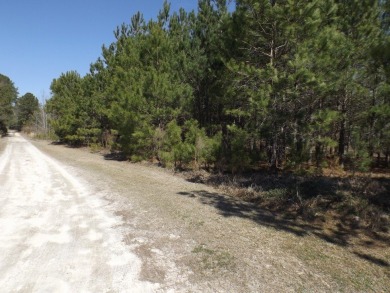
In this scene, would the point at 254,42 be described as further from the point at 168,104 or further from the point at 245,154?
the point at 168,104

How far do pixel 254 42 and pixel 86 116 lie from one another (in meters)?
21.2

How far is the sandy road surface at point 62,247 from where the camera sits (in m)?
3.75

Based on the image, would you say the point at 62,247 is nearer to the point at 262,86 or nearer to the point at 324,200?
the point at 324,200

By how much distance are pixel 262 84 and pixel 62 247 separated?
8.72 meters

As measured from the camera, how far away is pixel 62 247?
4.82m

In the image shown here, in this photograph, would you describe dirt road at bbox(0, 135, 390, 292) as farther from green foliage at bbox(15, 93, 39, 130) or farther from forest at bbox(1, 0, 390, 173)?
green foliage at bbox(15, 93, 39, 130)

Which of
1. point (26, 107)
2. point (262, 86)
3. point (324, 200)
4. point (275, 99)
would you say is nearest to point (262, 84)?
point (262, 86)

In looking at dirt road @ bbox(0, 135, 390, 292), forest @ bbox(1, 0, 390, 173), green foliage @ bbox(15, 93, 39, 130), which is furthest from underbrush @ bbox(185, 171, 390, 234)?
green foliage @ bbox(15, 93, 39, 130)

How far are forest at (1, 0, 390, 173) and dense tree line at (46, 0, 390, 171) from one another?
51 mm

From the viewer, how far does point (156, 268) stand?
4227 mm

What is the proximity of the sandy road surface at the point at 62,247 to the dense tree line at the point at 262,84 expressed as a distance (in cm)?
599

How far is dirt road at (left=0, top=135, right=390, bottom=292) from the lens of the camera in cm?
387

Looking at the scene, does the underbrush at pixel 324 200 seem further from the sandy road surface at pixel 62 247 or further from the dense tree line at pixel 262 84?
the sandy road surface at pixel 62 247

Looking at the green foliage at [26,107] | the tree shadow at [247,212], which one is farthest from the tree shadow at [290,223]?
the green foliage at [26,107]
